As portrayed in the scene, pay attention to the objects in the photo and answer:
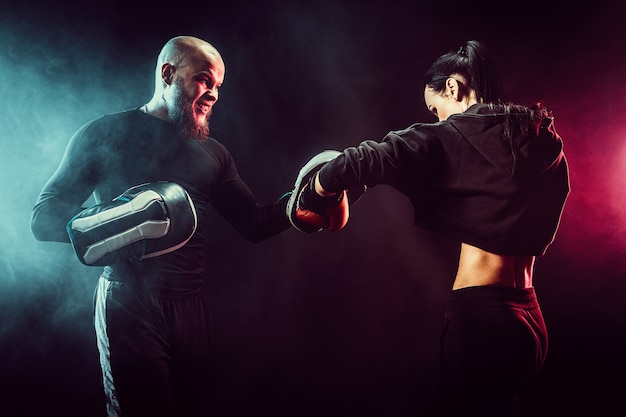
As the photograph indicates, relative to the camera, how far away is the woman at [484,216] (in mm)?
1275

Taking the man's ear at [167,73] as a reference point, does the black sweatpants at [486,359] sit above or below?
below

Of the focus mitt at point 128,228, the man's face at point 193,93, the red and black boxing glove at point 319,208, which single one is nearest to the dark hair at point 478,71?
the red and black boxing glove at point 319,208

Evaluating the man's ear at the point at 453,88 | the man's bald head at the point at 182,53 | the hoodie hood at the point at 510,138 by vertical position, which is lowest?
the hoodie hood at the point at 510,138

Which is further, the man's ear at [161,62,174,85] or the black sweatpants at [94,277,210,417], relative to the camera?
the man's ear at [161,62,174,85]

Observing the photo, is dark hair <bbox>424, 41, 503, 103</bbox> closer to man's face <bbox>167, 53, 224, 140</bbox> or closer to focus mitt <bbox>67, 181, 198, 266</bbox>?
man's face <bbox>167, 53, 224, 140</bbox>

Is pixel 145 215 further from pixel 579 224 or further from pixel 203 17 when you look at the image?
pixel 579 224

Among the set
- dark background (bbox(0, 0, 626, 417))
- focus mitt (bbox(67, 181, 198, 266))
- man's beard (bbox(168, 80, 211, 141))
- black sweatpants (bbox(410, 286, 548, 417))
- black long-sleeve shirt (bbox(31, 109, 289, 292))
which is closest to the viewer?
black sweatpants (bbox(410, 286, 548, 417))

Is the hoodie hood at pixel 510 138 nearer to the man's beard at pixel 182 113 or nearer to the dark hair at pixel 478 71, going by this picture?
the dark hair at pixel 478 71

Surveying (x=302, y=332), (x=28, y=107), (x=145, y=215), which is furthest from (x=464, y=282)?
(x=28, y=107)

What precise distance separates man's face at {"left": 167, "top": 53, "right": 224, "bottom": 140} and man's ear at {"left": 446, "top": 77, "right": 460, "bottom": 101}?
955mm

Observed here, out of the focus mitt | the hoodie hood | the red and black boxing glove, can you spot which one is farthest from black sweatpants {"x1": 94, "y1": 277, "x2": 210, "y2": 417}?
the hoodie hood

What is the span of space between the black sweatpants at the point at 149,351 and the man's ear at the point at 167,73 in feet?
2.79

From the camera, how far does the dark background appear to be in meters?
2.54

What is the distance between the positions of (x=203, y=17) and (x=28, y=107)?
983 millimetres
